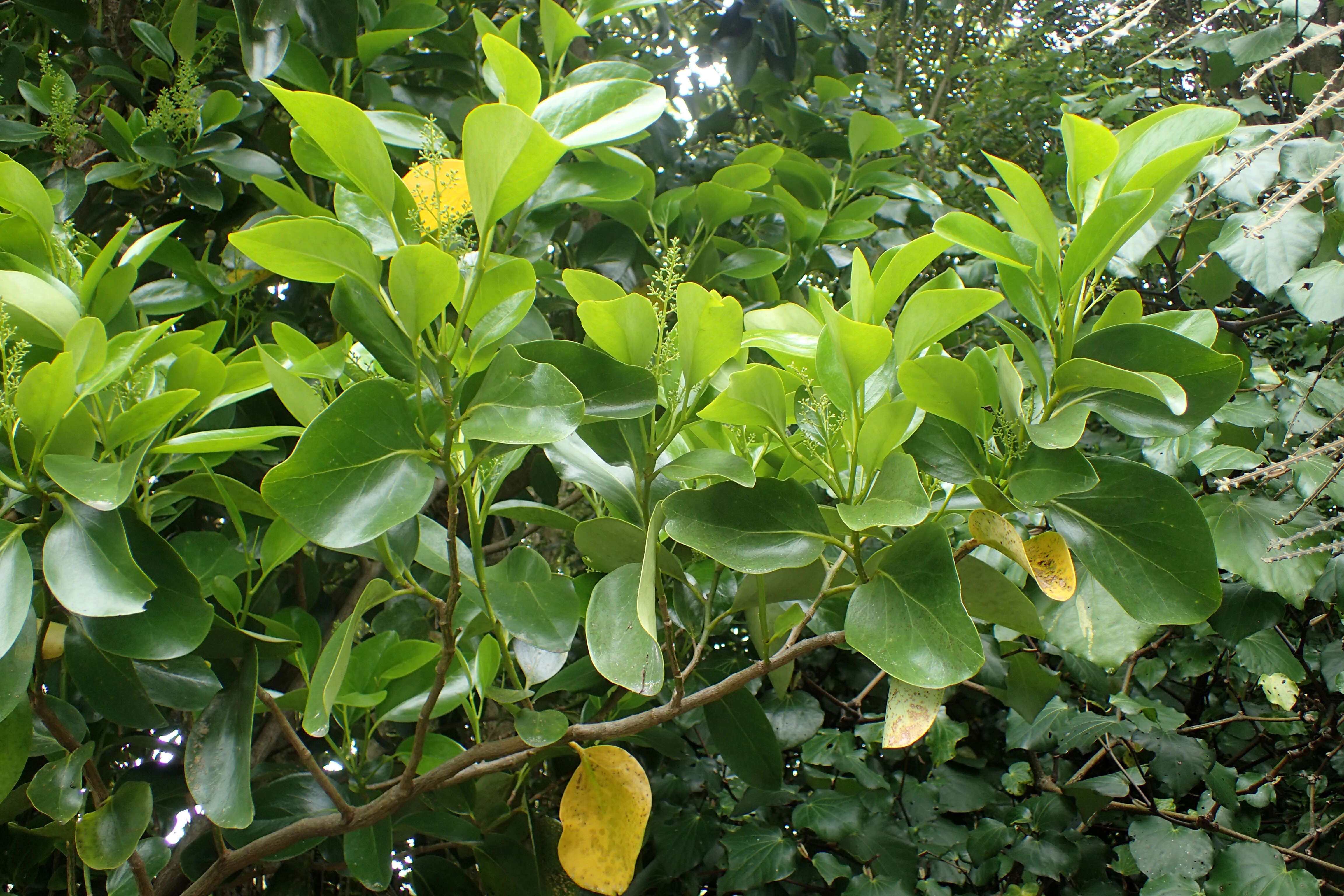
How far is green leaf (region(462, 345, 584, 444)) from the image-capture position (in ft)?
1.39

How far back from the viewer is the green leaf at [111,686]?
1.92ft

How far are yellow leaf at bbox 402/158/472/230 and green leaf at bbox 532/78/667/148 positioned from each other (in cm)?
6

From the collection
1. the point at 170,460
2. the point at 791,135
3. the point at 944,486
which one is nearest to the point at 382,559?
the point at 170,460

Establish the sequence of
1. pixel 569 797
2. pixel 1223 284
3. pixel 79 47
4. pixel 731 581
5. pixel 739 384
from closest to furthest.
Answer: pixel 739 384, pixel 569 797, pixel 731 581, pixel 1223 284, pixel 79 47

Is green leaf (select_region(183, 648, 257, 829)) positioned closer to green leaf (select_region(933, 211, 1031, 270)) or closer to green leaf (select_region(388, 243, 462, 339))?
green leaf (select_region(388, 243, 462, 339))

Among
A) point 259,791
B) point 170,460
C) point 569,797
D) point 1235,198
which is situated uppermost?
point 1235,198

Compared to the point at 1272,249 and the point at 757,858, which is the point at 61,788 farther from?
the point at 1272,249

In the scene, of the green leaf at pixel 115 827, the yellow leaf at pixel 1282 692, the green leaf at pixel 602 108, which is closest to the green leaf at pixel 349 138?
the green leaf at pixel 602 108

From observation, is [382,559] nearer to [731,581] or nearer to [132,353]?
[132,353]

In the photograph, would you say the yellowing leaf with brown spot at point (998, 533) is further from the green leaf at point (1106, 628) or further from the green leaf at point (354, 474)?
the green leaf at point (354, 474)

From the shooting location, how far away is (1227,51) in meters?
1.25

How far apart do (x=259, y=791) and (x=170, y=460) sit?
0.33 meters

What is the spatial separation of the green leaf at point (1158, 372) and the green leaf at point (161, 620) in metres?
0.53

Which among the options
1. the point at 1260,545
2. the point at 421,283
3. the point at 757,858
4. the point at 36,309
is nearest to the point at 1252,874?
the point at 1260,545
